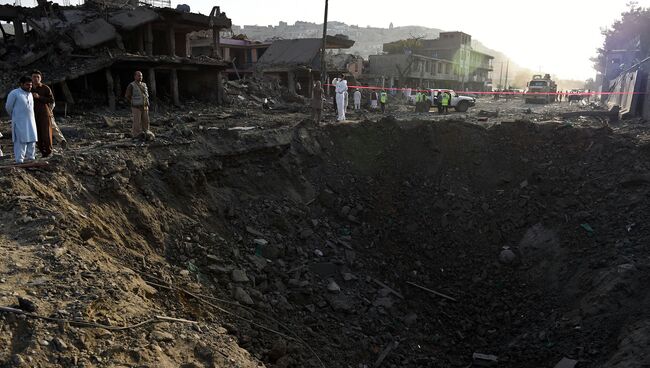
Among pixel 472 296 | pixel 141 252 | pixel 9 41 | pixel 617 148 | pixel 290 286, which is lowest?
pixel 472 296

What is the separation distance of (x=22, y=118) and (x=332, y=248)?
5.44 metres

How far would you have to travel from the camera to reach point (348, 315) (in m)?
7.16

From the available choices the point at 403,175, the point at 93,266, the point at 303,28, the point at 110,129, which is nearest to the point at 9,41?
the point at 110,129

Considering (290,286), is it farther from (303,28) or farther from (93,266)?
(303,28)

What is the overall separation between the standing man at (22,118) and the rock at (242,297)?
3.80 metres

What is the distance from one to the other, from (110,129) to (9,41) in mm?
12081

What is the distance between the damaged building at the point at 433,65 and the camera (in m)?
45.3

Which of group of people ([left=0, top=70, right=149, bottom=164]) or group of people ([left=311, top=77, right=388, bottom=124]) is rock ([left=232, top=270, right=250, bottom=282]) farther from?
group of people ([left=311, top=77, right=388, bottom=124])

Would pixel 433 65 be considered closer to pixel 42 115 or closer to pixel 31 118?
pixel 42 115

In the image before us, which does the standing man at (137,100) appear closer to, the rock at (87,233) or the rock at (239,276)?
the rock at (87,233)

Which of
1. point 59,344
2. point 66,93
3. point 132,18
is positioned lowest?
point 59,344

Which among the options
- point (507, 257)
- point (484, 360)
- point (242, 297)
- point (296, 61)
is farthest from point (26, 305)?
point (296, 61)

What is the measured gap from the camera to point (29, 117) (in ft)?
23.0

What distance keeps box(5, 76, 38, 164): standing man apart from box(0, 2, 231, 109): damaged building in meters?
9.57
